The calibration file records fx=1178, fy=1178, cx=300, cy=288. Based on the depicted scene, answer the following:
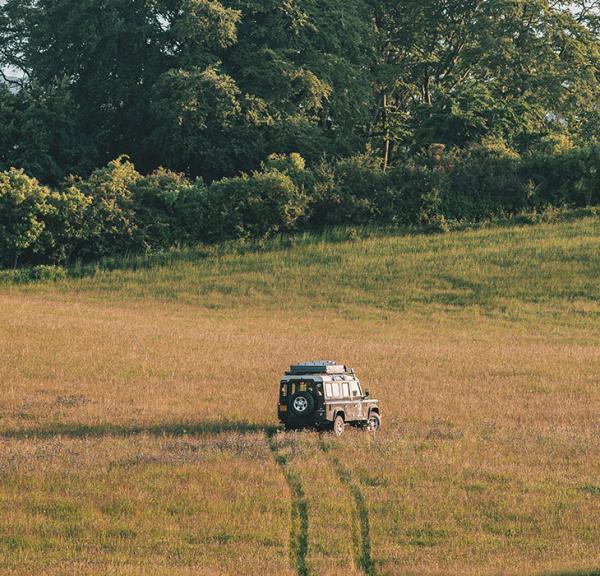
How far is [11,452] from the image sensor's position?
23672mm

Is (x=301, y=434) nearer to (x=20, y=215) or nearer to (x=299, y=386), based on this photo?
(x=299, y=386)

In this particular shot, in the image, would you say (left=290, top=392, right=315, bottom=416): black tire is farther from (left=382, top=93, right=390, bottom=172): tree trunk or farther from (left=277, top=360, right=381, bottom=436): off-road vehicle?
(left=382, top=93, right=390, bottom=172): tree trunk

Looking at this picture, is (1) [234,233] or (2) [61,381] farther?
(1) [234,233]

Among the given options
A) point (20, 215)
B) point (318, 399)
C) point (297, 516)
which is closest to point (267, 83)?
point (20, 215)

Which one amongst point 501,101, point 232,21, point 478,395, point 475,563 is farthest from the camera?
point 501,101

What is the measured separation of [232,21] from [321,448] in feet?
156

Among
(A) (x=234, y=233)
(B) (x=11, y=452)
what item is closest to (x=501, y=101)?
(A) (x=234, y=233)

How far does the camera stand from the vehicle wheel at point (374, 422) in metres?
27.6

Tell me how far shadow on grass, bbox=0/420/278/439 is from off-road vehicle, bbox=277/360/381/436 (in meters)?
0.89

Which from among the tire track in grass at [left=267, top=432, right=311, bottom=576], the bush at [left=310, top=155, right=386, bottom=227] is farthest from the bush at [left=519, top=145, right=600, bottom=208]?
the tire track in grass at [left=267, top=432, right=311, bottom=576]

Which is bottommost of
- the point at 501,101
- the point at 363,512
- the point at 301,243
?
the point at 363,512

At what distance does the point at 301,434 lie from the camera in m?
25.5

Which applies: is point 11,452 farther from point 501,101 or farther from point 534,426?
point 501,101

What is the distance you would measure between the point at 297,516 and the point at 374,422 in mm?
8662
